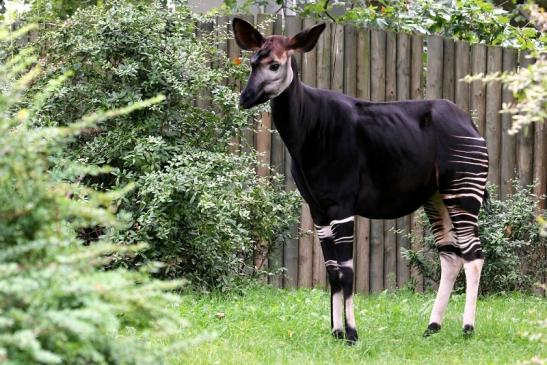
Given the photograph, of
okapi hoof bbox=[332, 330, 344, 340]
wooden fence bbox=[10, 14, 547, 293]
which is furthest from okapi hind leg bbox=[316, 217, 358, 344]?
wooden fence bbox=[10, 14, 547, 293]

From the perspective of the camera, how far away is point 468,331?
6.18 metres

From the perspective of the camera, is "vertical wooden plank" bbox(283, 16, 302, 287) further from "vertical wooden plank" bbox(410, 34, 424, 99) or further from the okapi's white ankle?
the okapi's white ankle

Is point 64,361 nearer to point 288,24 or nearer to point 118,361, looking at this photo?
point 118,361

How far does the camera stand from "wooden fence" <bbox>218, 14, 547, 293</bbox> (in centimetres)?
851

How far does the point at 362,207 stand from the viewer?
6.17 meters

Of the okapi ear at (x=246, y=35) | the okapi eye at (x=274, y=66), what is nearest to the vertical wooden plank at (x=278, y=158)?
the okapi ear at (x=246, y=35)

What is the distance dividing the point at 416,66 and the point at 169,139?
2.59 metres

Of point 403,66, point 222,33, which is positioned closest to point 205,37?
point 222,33

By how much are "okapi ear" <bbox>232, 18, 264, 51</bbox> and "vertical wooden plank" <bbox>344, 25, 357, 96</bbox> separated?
2.68 meters

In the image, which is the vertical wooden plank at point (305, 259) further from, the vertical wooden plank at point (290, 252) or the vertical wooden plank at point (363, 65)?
the vertical wooden plank at point (363, 65)

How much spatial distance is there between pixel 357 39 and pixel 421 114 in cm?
259

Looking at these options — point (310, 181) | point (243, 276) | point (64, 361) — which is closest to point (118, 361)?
point (64, 361)

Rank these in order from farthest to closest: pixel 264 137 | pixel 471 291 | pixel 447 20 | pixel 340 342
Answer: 1. pixel 447 20
2. pixel 264 137
3. pixel 471 291
4. pixel 340 342

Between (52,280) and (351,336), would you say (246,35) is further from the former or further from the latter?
(52,280)
